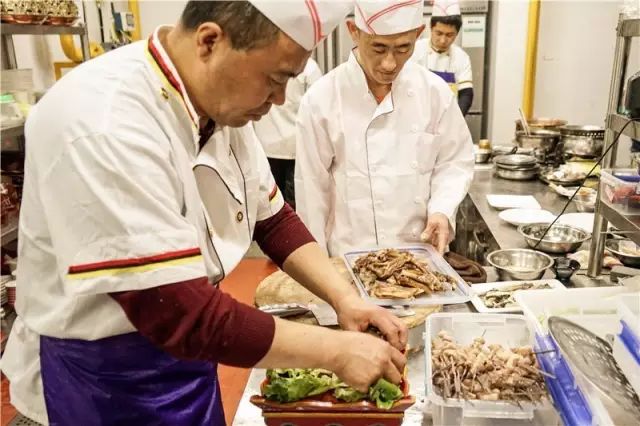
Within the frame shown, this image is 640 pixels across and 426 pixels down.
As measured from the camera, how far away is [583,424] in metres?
0.88

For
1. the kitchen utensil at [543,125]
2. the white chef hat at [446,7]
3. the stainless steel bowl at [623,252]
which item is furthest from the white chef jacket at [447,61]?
the stainless steel bowl at [623,252]

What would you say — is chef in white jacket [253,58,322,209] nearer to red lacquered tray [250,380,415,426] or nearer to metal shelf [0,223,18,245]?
metal shelf [0,223,18,245]

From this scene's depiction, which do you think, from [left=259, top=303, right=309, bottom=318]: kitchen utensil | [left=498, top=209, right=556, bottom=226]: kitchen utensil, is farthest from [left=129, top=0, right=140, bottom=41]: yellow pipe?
[left=259, top=303, right=309, bottom=318]: kitchen utensil

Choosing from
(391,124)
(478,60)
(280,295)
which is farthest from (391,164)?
(478,60)

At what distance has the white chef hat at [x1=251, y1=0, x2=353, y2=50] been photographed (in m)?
0.89

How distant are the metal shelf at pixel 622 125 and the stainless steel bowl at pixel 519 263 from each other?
1.66ft

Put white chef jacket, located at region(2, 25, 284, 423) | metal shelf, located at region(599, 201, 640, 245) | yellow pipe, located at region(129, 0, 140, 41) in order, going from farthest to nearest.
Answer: yellow pipe, located at region(129, 0, 140, 41)
metal shelf, located at region(599, 201, 640, 245)
white chef jacket, located at region(2, 25, 284, 423)

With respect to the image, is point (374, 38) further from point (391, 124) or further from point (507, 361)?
point (507, 361)

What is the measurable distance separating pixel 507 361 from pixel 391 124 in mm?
1191

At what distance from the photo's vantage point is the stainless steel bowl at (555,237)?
2.14 meters

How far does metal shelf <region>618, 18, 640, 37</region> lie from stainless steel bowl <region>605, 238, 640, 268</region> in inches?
30.6

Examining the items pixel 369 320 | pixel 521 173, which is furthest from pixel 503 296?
pixel 521 173

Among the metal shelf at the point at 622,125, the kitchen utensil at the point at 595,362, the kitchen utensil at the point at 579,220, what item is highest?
the metal shelf at the point at 622,125

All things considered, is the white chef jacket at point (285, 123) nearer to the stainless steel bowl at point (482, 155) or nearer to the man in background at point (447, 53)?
the man in background at point (447, 53)
